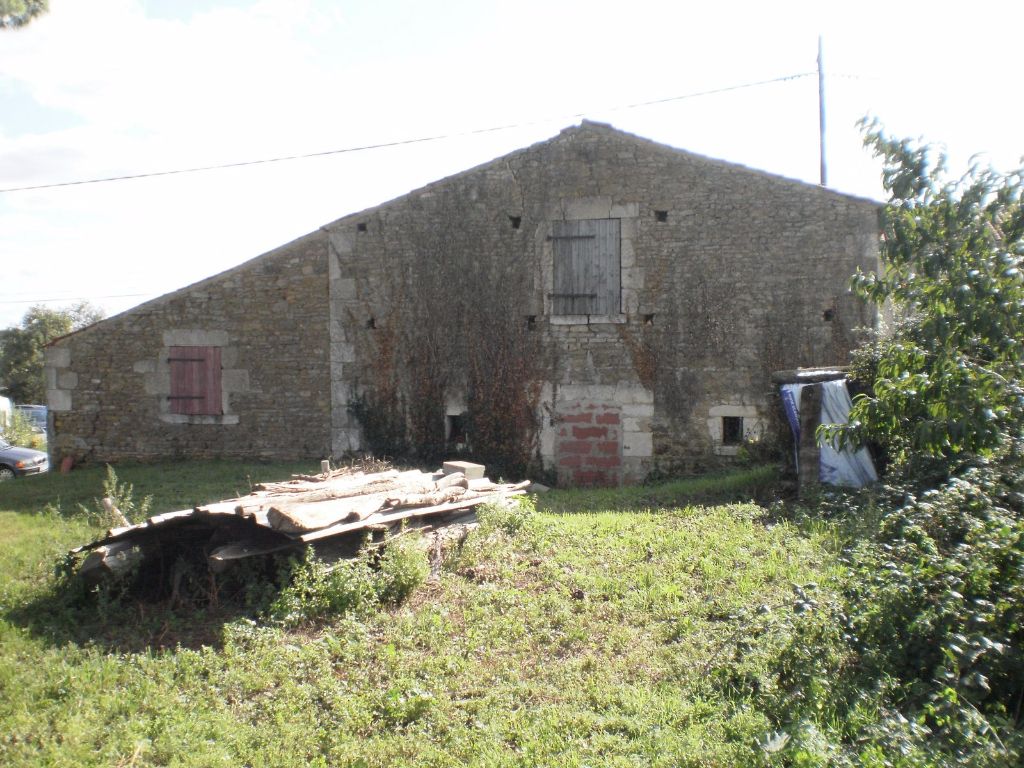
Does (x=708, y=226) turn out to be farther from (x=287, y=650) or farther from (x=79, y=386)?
(x=79, y=386)

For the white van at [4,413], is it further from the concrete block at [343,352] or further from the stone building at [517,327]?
the concrete block at [343,352]

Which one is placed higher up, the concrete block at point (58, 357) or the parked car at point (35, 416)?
the concrete block at point (58, 357)

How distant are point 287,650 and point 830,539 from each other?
14.1 ft

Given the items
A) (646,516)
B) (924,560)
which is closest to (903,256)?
(924,560)

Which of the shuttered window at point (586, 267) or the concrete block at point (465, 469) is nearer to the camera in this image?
the concrete block at point (465, 469)

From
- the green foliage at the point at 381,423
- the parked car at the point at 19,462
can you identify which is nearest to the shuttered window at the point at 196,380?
the green foliage at the point at 381,423

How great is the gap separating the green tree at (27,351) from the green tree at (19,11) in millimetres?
26031

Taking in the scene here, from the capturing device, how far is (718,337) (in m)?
11.0

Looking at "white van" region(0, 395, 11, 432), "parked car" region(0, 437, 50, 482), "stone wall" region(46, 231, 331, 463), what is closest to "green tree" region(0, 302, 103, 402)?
"white van" region(0, 395, 11, 432)

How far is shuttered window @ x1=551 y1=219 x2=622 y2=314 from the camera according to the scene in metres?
11.4

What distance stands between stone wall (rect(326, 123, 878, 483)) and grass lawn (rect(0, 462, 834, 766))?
4.38 metres

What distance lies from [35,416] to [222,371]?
56.8ft

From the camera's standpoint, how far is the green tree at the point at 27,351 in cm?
3156

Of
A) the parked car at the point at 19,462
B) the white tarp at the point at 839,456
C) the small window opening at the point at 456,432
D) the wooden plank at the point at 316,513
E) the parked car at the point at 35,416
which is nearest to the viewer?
the wooden plank at the point at 316,513
